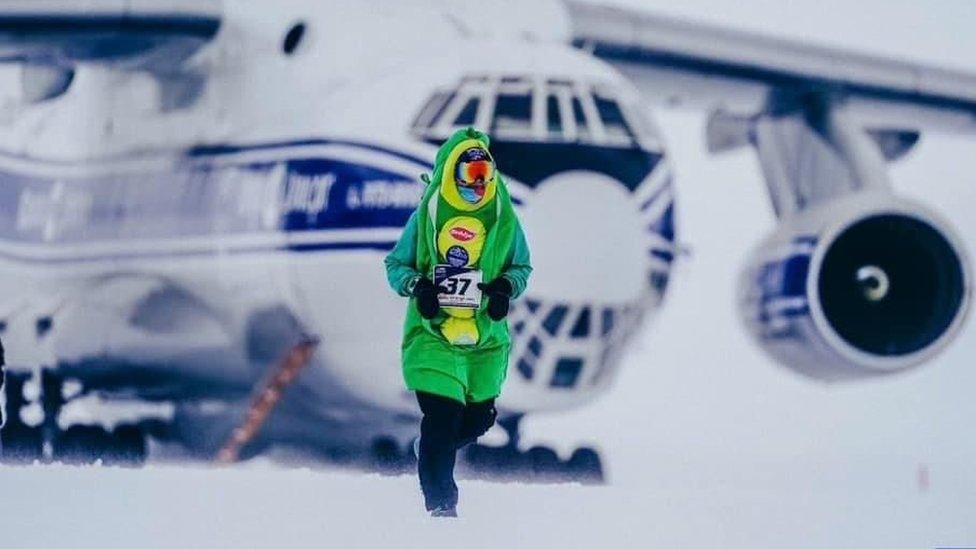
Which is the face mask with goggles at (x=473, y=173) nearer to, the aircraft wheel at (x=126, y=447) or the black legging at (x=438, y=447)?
the black legging at (x=438, y=447)

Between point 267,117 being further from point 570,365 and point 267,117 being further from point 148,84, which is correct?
point 570,365

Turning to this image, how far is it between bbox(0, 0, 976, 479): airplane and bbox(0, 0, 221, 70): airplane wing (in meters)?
0.01

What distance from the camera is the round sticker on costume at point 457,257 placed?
3.78 m

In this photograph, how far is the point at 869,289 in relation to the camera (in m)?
8.56

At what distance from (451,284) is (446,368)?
0.51 feet

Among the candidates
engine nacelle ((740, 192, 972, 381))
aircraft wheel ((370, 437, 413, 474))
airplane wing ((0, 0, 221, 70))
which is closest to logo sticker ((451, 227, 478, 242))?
airplane wing ((0, 0, 221, 70))

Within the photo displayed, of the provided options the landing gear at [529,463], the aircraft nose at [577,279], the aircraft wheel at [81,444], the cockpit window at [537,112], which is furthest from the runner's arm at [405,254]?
the aircraft wheel at [81,444]

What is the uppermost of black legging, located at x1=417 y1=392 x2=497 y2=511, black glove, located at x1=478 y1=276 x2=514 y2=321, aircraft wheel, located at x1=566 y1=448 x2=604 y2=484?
black glove, located at x1=478 y1=276 x2=514 y2=321

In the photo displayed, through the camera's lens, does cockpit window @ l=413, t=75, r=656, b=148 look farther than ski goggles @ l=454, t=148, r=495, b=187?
Yes

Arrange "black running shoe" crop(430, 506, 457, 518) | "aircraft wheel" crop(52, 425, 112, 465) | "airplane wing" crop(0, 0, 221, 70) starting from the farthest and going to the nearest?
"aircraft wheel" crop(52, 425, 112, 465)
"airplane wing" crop(0, 0, 221, 70)
"black running shoe" crop(430, 506, 457, 518)

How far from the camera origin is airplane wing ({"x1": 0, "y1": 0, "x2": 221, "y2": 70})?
7656 mm

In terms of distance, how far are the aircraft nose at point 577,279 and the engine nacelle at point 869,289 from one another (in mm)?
1500

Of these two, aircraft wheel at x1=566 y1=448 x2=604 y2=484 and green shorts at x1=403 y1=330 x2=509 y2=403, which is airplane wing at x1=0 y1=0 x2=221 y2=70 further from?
green shorts at x1=403 y1=330 x2=509 y2=403

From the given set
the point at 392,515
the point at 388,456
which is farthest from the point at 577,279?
the point at 392,515
